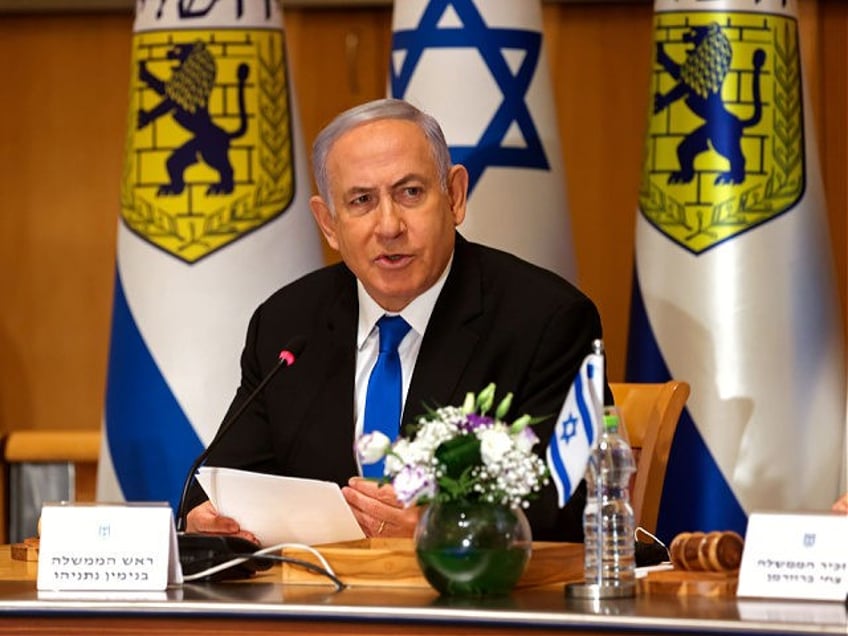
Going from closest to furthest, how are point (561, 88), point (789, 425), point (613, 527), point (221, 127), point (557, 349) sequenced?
1. point (613, 527)
2. point (557, 349)
3. point (789, 425)
4. point (221, 127)
5. point (561, 88)

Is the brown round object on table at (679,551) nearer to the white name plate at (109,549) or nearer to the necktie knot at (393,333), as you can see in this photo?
the white name plate at (109,549)

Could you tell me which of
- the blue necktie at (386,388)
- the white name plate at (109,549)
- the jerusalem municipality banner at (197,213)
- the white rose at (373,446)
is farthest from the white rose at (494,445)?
the jerusalem municipality banner at (197,213)

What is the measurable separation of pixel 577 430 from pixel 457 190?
98 cm

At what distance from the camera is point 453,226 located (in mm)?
3104

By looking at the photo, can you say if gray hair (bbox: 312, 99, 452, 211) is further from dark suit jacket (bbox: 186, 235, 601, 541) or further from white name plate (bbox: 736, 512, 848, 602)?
white name plate (bbox: 736, 512, 848, 602)

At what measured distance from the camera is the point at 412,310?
121 inches

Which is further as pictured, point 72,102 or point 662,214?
point 72,102

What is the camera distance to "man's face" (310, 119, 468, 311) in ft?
9.75

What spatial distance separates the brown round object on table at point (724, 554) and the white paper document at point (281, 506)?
0.51m

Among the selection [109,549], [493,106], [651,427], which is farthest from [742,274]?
[109,549]

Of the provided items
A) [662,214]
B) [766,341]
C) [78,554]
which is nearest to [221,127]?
[662,214]

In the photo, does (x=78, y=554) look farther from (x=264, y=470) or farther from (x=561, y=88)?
(x=561, y=88)

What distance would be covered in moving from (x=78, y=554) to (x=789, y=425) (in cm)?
215

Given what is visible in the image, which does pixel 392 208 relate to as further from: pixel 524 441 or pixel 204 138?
pixel 204 138
